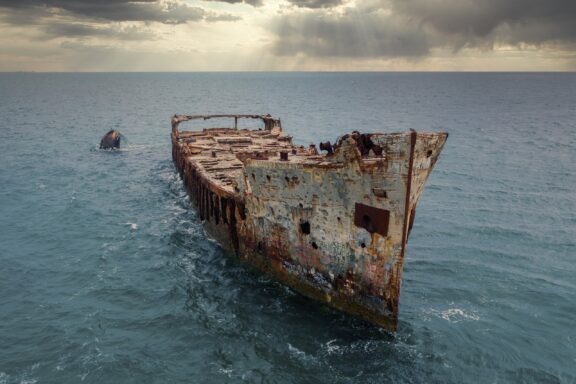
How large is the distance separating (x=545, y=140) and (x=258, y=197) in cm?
5144

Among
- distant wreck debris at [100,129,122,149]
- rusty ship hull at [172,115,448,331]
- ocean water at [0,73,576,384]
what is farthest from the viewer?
distant wreck debris at [100,129,122,149]

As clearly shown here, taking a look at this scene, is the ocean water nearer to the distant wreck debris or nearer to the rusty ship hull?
the rusty ship hull

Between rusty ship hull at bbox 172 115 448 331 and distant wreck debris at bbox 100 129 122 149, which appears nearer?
rusty ship hull at bbox 172 115 448 331

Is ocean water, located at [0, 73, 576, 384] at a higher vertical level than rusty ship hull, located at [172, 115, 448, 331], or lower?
lower

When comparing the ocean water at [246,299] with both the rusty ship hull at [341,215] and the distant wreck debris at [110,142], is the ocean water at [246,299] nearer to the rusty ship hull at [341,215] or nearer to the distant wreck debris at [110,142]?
the rusty ship hull at [341,215]

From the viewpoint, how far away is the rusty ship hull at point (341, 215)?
1453cm

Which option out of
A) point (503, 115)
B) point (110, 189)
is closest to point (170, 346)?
point (110, 189)

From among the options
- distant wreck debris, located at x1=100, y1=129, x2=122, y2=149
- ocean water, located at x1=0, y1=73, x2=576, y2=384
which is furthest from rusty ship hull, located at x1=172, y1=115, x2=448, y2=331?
distant wreck debris, located at x1=100, y1=129, x2=122, y2=149

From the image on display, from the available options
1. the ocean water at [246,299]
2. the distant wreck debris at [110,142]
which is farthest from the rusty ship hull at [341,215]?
the distant wreck debris at [110,142]

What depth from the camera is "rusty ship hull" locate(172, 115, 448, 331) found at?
14.5 metres

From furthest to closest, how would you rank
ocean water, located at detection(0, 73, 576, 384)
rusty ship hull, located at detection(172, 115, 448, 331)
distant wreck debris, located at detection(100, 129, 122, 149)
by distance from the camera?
distant wreck debris, located at detection(100, 129, 122, 149), rusty ship hull, located at detection(172, 115, 448, 331), ocean water, located at detection(0, 73, 576, 384)

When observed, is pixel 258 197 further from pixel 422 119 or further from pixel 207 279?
pixel 422 119

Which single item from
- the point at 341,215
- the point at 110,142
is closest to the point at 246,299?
the point at 341,215

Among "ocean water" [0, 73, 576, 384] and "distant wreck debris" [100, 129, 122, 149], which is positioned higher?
"distant wreck debris" [100, 129, 122, 149]
